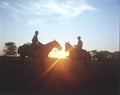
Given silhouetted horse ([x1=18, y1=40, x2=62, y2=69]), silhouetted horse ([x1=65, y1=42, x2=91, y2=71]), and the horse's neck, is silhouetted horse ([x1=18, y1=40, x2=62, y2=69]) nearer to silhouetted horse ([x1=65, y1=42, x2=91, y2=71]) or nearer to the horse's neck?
the horse's neck

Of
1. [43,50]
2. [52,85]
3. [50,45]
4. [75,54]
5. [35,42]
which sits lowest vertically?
[52,85]

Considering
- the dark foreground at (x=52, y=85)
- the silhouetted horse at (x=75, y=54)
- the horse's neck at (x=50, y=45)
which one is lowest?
the dark foreground at (x=52, y=85)

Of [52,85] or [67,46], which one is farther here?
[67,46]

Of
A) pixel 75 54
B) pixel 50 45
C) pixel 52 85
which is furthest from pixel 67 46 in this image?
pixel 52 85

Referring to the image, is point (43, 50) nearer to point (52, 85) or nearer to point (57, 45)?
point (57, 45)

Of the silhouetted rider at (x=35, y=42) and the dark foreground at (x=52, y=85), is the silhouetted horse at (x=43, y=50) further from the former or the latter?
the dark foreground at (x=52, y=85)

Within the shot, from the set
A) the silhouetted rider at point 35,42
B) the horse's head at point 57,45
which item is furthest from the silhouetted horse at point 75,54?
the silhouetted rider at point 35,42

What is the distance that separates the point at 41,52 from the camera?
594 inches

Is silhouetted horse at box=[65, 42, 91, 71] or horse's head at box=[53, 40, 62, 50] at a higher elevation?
horse's head at box=[53, 40, 62, 50]

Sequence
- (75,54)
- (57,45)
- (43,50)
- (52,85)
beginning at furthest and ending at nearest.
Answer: (75,54)
(57,45)
(43,50)
(52,85)

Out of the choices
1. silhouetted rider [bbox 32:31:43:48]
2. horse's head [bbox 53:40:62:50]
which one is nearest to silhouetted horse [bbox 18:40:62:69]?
horse's head [bbox 53:40:62:50]

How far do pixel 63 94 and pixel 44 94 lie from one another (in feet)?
2.01

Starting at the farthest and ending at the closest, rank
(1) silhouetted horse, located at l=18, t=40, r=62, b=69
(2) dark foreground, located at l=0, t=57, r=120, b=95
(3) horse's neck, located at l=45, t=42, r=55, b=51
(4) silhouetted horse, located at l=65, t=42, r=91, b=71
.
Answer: (4) silhouetted horse, located at l=65, t=42, r=91, b=71, (3) horse's neck, located at l=45, t=42, r=55, b=51, (1) silhouetted horse, located at l=18, t=40, r=62, b=69, (2) dark foreground, located at l=0, t=57, r=120, b=95

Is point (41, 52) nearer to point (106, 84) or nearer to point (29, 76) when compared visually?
point (29, 76)
